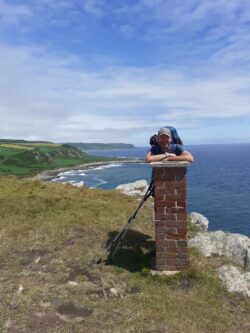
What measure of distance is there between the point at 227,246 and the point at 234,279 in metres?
2.22

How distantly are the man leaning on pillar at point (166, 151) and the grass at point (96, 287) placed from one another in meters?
3.16

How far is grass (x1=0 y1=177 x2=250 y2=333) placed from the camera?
8.30m

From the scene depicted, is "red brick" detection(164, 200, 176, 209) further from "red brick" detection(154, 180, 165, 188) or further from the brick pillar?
"red brick" detection(154, 180, 165, 188)

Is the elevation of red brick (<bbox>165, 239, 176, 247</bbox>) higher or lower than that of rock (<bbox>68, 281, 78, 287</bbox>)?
higher

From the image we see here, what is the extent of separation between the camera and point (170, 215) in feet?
35.5

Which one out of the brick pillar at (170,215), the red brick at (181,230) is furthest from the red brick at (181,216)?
the red brick at (181,230)

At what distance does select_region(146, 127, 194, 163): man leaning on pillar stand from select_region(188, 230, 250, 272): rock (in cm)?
361

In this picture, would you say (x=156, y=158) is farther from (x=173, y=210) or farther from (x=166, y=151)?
(x=173, y=210)

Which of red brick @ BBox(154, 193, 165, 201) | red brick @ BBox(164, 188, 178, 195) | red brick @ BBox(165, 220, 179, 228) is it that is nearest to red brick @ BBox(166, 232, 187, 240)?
red brick @ BBox(165, 220, 179, 228)

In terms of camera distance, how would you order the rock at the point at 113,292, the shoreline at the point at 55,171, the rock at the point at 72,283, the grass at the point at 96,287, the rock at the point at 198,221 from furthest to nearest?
the shoreline at the point at 55,171 < the rock at the point at 198,221 < the rock at the point at 72,283 < the rock at the point at 113,292 < the grass at the point at 96,287

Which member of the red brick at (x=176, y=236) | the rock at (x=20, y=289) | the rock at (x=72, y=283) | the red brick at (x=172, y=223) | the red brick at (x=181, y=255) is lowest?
the rock at (x=72, y=283)

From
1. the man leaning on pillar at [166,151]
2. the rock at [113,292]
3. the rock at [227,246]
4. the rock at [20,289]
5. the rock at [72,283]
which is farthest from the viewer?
the rock at [227,246]

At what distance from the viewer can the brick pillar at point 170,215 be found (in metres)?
10.7

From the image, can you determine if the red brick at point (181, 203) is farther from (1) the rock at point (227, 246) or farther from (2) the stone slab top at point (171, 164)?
(1) the rock at point (227, 246)
